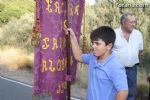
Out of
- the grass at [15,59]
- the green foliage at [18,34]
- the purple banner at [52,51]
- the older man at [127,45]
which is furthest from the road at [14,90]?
the green foliage at [18,34]

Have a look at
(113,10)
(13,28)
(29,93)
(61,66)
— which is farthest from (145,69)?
(13,28)

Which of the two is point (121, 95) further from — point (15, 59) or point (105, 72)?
point (15, 59)

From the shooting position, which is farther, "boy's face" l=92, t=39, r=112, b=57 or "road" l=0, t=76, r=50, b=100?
"road" l=0, t=76, r=50, b=100

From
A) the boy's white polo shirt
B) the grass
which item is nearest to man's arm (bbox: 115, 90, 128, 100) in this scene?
the boy's white polo shirt

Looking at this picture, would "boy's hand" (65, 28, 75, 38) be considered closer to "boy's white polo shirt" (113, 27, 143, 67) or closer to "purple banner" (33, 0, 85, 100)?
"purple banner" (33, 0, 85, 100)

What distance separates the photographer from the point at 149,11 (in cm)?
1961

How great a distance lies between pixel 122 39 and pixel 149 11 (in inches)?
502

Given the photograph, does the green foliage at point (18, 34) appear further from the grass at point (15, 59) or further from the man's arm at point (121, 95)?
the man's arm at point (121, 95)

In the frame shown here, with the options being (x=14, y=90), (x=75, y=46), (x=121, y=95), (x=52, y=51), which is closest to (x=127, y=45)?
(x=75, y=46)

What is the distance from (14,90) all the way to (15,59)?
743cm

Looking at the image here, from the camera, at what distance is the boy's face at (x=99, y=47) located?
14.6ft

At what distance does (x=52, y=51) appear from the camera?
16.4ft

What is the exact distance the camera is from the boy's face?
14.6 feet

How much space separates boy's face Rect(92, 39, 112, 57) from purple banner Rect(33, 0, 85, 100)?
2.17 feet
